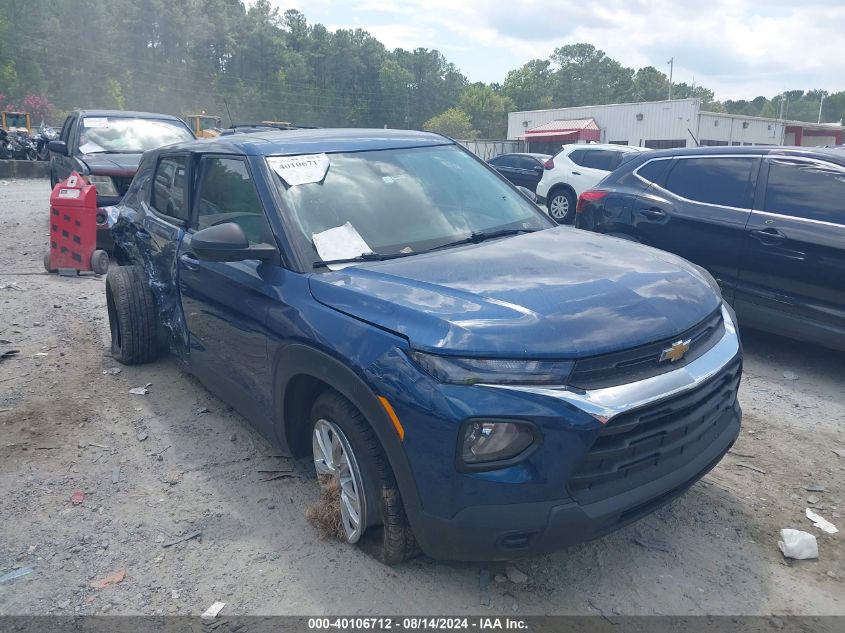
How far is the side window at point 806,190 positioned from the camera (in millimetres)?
5301

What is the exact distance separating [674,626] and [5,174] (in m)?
26.8

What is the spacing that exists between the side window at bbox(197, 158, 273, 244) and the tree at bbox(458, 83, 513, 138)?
324 feet

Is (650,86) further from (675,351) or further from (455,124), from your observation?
(675,351)

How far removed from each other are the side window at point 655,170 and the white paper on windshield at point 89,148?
7786 millimetres

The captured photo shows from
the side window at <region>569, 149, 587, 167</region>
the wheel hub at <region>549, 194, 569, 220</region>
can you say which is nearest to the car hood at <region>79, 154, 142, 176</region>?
the wheel hub at <region>549, 194, 569, 220</region>

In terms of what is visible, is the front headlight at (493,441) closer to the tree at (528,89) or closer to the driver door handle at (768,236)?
the driver door handle at (768,236)

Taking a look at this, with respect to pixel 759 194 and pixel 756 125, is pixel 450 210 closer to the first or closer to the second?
pixel 759 194

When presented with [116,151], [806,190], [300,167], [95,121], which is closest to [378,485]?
[300,167]

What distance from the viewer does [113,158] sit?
10070mm

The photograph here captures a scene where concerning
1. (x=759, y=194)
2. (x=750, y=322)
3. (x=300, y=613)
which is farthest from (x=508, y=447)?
(x=759, y=194)

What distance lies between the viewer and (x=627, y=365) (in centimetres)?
266

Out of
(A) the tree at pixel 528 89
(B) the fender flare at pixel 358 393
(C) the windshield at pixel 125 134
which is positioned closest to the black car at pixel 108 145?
(C) the windshield at pixel 125 134

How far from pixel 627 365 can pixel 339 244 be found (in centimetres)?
153

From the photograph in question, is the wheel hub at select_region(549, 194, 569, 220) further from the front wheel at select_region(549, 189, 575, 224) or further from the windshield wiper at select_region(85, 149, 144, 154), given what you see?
the windshield wiper at select_region(85, 149, 144, 154)
